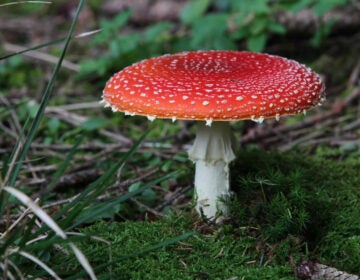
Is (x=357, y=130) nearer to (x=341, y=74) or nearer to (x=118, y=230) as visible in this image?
(x=341, y=74)

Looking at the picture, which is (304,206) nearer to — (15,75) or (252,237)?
(252,237)

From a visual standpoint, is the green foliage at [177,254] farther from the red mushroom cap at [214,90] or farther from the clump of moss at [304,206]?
the red mushroom cap at [214,90]

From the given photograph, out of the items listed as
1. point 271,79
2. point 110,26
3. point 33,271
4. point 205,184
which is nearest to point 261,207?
point 205,184

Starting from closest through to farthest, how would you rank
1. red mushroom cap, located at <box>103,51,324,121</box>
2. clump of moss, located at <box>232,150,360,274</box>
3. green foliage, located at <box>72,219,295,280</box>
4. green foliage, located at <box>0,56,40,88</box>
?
red mushroom cap, located at <box>103,51,324,121</box>, green foliage, located at <box>72,219,295,280</box>, clump of moss, located at <box>232,150,360,274</box>, green foliage, located at <box>0,56,40,88</box>

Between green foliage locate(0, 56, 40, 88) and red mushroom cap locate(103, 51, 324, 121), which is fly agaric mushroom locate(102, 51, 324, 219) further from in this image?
green foliage locate(0, 56, 40, 88)

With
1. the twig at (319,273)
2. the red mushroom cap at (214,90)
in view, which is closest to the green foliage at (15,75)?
the red mushroom cap at (214,90)

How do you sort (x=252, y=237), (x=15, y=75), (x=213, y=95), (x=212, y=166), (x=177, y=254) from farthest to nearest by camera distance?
(x=15, y=75), (x=212, y=166), (x=252, y=237), (x=177, y=254), (x=213, y=95)

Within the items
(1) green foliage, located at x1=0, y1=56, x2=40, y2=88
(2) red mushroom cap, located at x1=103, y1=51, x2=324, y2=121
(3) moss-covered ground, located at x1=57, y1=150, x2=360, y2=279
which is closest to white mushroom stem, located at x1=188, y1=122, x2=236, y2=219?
(3) moss-covered ground, located at x1=57, y1=150, x2=360, y2=279

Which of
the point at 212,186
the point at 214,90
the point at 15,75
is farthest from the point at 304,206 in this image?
the point at 15,75
